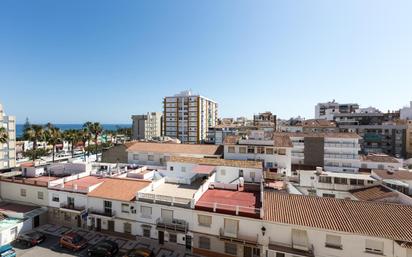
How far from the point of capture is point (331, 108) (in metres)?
137

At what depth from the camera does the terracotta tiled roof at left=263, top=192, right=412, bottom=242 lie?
21469mm

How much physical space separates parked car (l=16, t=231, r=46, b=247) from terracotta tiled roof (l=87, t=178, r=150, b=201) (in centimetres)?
784

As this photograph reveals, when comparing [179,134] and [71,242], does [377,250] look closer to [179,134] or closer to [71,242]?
[71,242]

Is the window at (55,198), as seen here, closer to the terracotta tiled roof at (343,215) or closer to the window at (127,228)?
the window at (127,228)

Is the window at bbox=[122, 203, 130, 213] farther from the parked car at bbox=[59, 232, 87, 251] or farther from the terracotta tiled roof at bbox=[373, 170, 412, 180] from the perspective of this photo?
the terracotta tiled roof at bbox=[373, 170, 412, 180]

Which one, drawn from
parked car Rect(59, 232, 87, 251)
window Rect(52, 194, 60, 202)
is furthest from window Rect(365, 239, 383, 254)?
window Rect(52, 194, 60, 202)

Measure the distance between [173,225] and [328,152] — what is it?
5249 cm

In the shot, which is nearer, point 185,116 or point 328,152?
point 328,152

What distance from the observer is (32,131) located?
68.1 m

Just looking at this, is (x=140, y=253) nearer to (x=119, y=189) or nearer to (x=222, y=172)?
(x=119, y=189)

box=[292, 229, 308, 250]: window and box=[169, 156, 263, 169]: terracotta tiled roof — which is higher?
box=[169, 156, 263, 169]: terracotta tiled roof

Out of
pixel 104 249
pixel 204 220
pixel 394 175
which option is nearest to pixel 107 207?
pixel 104 249

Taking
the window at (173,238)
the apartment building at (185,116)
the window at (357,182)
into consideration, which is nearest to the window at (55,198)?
the window at (173,238)

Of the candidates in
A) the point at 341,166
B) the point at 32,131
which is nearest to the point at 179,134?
the point at 32,131
